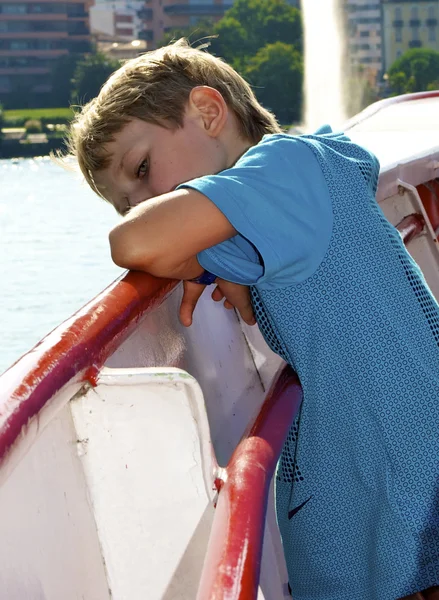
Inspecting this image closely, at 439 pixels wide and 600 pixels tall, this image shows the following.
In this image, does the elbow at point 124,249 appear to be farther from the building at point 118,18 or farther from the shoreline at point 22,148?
the building at point 118,18

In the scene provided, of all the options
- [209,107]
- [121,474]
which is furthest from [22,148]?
[121,474]

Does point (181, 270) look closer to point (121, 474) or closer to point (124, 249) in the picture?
point (124, 249)

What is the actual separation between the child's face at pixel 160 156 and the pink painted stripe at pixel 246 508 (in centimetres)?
24

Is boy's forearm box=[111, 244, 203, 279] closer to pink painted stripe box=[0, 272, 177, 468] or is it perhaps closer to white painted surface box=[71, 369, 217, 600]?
pink painted stripe box=[0, 272, 177, 468]

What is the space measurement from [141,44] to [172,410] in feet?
172

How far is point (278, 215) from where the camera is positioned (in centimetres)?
82

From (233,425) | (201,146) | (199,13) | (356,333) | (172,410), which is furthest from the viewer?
(199,13)

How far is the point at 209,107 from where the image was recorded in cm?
104

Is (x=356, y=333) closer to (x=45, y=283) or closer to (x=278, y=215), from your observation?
(x=278, y=215)

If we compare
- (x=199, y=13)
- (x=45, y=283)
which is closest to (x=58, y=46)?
(x=199, y=13)

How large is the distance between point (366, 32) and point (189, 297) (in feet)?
181

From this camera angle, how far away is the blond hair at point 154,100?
3.28 ft

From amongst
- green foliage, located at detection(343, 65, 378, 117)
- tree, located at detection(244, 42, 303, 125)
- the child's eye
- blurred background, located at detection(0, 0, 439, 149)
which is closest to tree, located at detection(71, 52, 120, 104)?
blurred background, located at detection(0, 0, 439, 149)

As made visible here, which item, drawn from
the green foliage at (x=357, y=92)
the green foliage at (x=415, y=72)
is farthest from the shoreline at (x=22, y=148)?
the green foliage at (x=415, y=72)
